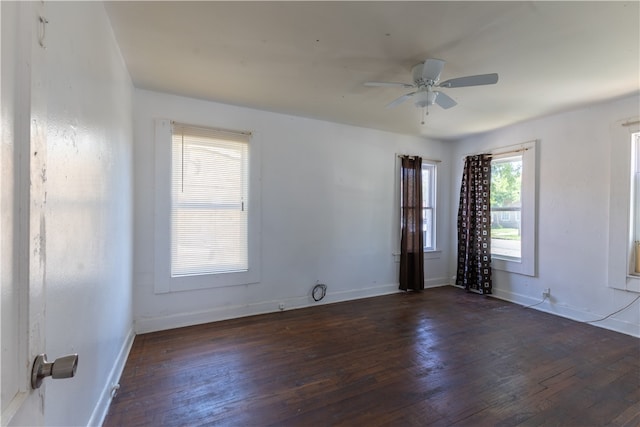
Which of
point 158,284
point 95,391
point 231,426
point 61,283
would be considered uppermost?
point 61,283

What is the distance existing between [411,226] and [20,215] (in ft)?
15.3

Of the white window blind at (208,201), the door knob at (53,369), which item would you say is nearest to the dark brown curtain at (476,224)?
the white window blind at (208,201)

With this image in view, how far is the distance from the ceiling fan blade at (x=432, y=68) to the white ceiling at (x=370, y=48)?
0.09m

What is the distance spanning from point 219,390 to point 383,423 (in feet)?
3.83

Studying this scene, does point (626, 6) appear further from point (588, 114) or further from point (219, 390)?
point (219, 390)

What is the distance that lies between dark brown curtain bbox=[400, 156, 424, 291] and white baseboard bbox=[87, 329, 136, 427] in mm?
3693

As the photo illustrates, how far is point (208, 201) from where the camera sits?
3.42 metres

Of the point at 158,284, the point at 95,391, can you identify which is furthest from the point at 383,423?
the point at 158,284

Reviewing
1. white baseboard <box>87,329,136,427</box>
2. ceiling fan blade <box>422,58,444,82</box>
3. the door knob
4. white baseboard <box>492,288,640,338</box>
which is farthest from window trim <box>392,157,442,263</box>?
the door knob

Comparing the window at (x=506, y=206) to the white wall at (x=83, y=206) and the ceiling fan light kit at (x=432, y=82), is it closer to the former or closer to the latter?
the ceiling fan light kit at (x=432, y=82)

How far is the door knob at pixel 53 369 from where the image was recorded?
0.62m

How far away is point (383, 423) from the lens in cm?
183

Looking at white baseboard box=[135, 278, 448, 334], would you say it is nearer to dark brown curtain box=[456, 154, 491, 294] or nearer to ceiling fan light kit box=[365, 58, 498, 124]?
dark brown curtain box=[456, 154, 491, 294]

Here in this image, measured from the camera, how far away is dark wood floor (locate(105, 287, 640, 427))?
1.91 meters
